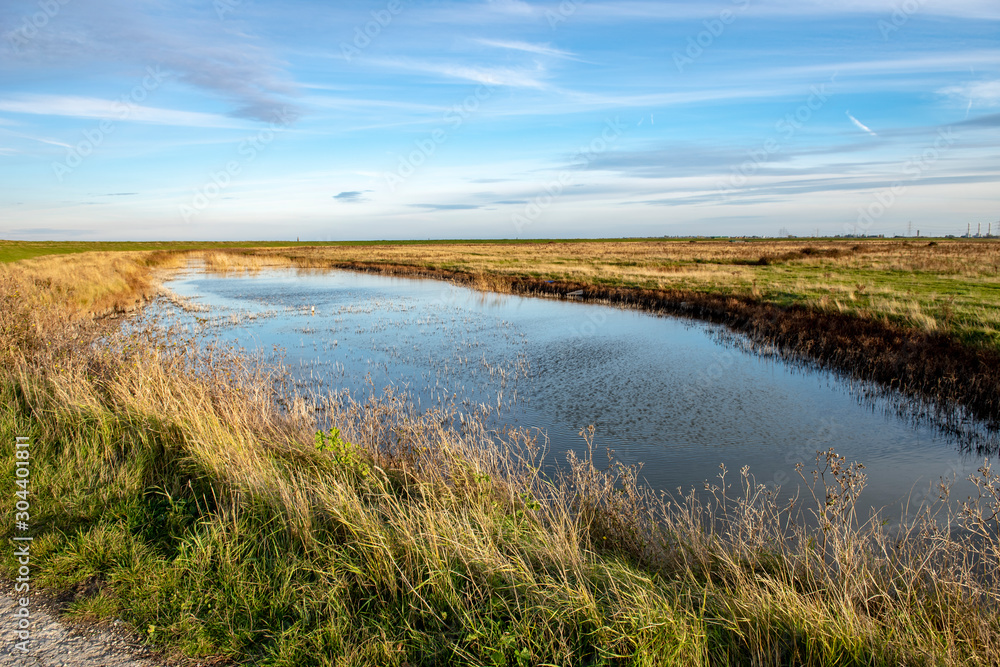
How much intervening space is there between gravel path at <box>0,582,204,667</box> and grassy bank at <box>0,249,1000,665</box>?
0.45ft

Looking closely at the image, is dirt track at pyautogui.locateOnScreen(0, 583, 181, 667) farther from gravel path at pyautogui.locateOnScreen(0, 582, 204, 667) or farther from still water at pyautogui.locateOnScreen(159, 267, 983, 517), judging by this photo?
still water at pyautogui.locateOnScreen(159, 267, 983, 517)

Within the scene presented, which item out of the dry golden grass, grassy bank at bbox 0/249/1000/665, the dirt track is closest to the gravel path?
the dirt track

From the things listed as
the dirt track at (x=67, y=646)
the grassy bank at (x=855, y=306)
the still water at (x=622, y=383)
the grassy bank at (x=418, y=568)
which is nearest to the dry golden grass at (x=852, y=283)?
the grassy bank at (x=855, y=306)

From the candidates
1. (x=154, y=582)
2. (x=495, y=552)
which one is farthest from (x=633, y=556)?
(x=154, y=582)

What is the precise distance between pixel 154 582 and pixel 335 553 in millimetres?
1312

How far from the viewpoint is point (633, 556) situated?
5.62 m

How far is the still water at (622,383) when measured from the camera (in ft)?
31.8

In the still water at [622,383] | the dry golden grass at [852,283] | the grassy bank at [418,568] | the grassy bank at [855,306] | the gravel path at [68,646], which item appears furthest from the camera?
the dry golden grass at [852,283]

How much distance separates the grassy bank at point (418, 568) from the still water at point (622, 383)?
254 centimetres

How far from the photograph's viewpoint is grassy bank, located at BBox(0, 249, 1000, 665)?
12.0 feet

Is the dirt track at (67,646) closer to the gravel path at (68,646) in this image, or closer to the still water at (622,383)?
the gravel path at (68,646)

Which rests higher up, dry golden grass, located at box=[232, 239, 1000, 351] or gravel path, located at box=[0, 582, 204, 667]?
dry golden grass, located at box=[232, 239, 1000, 351]

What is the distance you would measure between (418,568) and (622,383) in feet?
35.3

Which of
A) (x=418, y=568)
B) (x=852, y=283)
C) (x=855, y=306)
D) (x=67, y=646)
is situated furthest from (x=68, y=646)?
(x=852, y=283)
